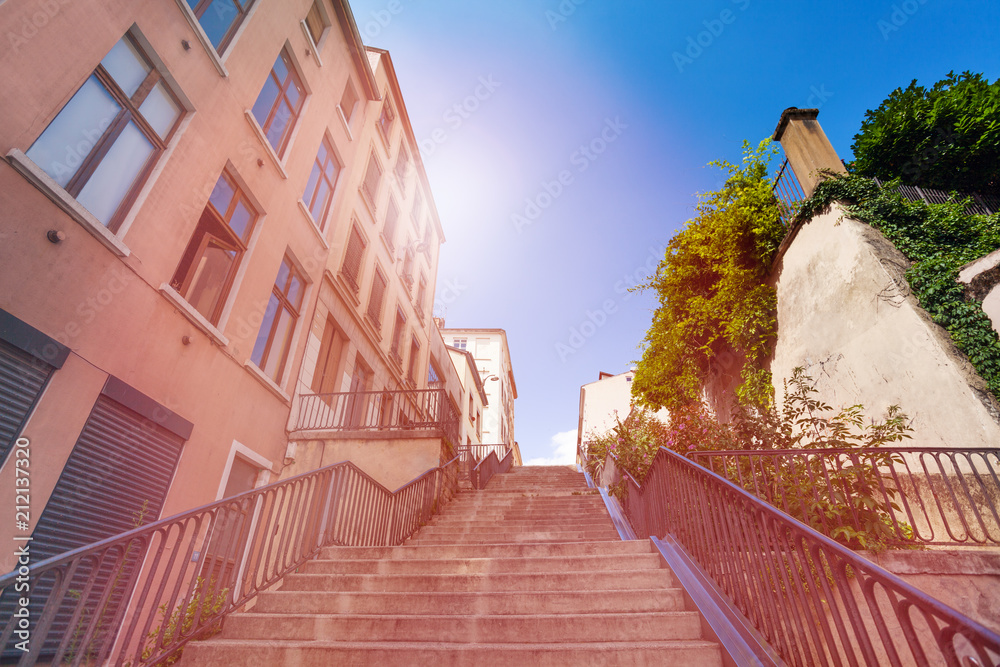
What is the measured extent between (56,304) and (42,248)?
0.52 meters

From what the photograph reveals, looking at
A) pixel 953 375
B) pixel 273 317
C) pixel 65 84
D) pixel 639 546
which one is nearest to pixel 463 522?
pixel 639 546

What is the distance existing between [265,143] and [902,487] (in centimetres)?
1044

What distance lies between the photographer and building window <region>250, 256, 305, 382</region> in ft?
27.2

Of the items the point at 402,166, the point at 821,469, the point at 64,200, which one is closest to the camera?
the point at 64,200

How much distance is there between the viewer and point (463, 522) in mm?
7812

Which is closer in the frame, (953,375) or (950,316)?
(953,375)

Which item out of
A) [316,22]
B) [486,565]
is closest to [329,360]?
[486,565]

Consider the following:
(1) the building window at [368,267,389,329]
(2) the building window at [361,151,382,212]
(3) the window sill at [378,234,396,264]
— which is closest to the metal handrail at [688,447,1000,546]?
(1) the building window at [368,267,389,329]

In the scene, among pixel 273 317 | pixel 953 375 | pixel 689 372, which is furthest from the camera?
pixel 689 372

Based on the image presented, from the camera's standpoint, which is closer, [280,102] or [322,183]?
[280,102]

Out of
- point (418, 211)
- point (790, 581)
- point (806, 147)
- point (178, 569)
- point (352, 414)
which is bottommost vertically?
point (790, 581)

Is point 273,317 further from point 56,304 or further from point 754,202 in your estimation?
point 754,202

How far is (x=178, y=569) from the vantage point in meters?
5.75
